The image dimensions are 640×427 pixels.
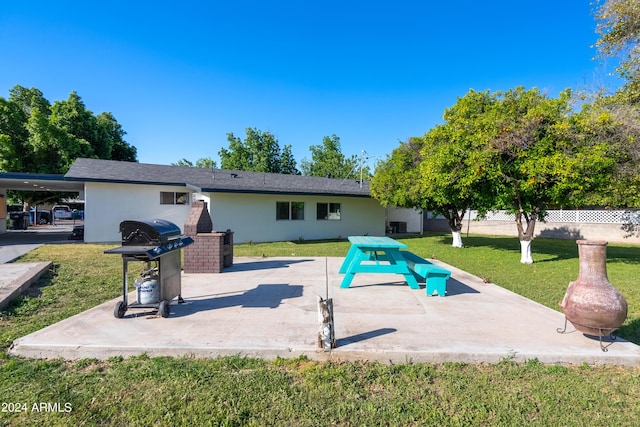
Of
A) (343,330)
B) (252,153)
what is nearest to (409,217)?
(343,330)

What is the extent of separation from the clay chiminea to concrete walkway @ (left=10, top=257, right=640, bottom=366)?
27cm

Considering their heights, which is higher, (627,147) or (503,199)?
(627,147)

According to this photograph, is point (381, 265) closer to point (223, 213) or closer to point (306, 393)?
point (306, 393)

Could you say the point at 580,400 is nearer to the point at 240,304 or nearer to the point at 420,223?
the point at 240,304

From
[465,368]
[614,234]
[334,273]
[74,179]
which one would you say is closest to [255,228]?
[74,179]

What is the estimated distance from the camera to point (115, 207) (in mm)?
13727

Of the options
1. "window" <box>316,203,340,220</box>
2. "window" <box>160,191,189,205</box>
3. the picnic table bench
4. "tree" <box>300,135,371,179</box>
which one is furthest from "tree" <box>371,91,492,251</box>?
"tree" <box>300,135,371,179</box>

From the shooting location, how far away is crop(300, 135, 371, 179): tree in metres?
43.9

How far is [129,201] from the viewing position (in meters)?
13.9

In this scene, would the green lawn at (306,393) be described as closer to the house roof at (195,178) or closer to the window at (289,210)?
the house roof at (195,178)

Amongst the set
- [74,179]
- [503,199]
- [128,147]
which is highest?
[128,147]

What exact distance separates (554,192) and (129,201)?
1570 cm

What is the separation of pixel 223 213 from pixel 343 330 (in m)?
11.6

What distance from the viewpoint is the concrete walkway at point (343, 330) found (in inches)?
123
